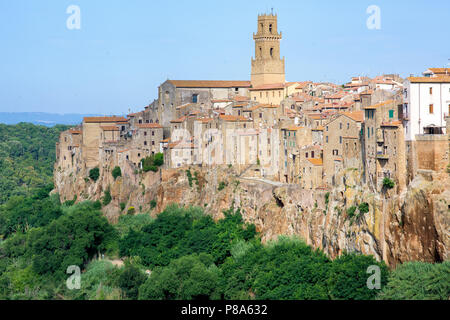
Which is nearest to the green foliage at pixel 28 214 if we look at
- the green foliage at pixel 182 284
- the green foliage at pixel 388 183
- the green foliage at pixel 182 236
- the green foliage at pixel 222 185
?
the green foliage at pixel 182 236

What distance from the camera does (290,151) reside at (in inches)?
2441

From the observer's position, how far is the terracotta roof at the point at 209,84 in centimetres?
8653

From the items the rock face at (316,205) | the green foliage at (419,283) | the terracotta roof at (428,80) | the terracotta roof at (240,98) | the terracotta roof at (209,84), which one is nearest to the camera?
the green foliage at (419,283)

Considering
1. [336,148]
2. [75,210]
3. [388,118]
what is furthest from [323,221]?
[75,210]

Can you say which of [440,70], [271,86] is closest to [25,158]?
[271,86]

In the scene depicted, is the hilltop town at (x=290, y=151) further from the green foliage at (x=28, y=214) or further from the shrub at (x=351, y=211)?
the green foliage at (x=28, y=214)

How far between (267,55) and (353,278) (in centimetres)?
4987

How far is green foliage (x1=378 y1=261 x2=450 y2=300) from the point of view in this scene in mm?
39812

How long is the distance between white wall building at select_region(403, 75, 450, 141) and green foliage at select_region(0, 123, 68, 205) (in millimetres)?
72335

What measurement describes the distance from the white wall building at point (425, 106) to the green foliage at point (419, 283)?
27.3ft

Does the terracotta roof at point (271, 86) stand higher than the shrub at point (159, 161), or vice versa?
the terracotta roof at point (271, 86)

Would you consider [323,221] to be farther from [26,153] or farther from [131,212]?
[26,153]

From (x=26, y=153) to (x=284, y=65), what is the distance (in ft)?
212

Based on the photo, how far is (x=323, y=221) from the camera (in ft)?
176
